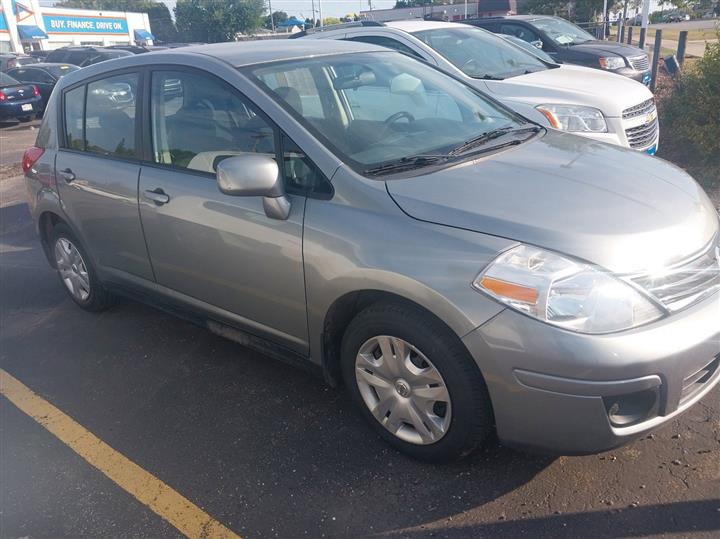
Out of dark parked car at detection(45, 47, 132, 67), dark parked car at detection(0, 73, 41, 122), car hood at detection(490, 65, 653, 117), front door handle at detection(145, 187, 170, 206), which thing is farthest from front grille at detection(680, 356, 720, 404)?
dark parked car at detection(45, 47, 132, 67)

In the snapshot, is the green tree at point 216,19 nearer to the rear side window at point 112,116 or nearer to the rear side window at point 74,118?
the rear side window at point 74,118

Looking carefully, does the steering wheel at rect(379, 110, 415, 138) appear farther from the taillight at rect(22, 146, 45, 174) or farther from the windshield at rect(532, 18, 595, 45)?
the windshield at rect(532, 18, 595, 45)

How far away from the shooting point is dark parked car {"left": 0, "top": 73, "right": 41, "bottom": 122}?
618 inches

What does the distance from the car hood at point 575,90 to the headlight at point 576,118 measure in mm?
55

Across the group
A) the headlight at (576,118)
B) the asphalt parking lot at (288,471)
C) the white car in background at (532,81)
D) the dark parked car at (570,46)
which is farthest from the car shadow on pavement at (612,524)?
the dark parked car at (570,46)

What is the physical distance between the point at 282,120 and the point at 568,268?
58.6 inches

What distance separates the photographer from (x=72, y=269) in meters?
4.81

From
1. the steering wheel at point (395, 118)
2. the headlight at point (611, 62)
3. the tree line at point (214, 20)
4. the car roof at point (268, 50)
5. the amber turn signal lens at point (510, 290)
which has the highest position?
the car roof at point (268, 50)

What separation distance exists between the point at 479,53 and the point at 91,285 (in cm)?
487

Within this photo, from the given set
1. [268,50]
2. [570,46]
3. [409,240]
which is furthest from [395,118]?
[570,46]

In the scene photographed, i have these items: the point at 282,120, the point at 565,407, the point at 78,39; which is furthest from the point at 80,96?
the point at 78,39

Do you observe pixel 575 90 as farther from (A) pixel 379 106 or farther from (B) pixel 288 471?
Result: (B) pixel 288 471

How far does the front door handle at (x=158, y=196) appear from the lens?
358 cm

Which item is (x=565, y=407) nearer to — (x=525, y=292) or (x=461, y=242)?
(x=525, y=292)
